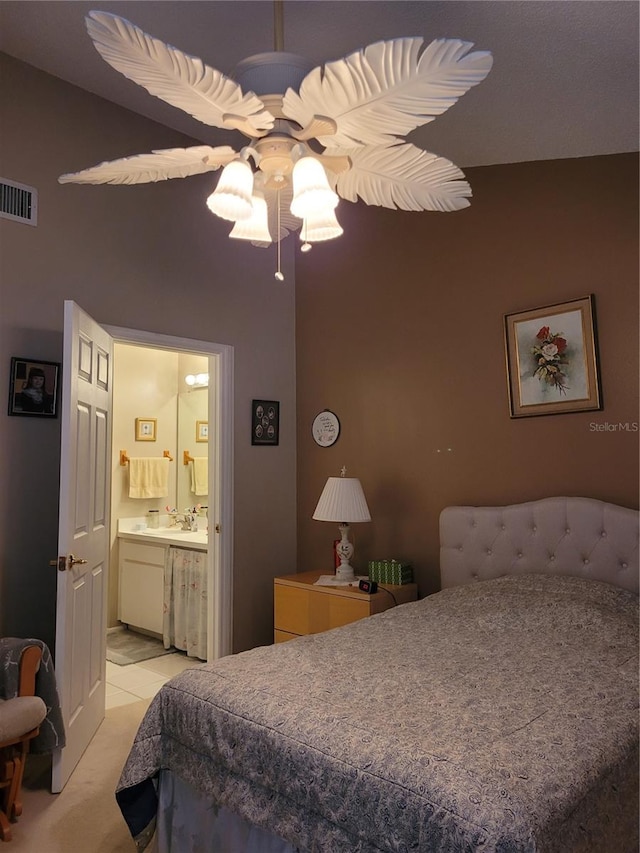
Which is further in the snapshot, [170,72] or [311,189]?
[311,189]

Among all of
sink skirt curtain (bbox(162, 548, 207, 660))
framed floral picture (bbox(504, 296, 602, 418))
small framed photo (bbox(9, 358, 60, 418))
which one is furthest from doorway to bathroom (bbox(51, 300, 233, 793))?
framed floral picture (bbox(504, 296, 602, 418))

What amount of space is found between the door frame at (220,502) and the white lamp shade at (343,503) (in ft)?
2.42

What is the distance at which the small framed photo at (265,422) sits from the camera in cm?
405

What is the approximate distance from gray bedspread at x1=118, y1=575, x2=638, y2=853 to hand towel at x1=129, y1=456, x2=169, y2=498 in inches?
128

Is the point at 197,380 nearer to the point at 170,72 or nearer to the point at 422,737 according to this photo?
the point at 170,72

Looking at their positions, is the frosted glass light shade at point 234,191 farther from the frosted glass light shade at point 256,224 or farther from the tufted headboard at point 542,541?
the tufted headboard at point 542,541

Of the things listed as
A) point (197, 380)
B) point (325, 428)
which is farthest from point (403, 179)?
point (197, 380)

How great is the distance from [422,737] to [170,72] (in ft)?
5.66

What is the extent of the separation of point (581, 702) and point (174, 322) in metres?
2.94

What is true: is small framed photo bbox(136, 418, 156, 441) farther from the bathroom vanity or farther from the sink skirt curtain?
the sink skirt curtain

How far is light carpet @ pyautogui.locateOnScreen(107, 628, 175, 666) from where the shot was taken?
14.0 feet

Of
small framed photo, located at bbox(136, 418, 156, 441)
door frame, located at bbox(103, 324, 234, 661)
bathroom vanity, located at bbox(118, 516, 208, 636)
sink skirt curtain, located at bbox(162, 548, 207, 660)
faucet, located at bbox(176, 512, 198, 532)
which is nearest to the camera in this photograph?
door frame, located at bbox(103, 324, 234, 661)

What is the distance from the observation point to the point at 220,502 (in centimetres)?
381

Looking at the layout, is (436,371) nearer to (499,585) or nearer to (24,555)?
(499,585)
